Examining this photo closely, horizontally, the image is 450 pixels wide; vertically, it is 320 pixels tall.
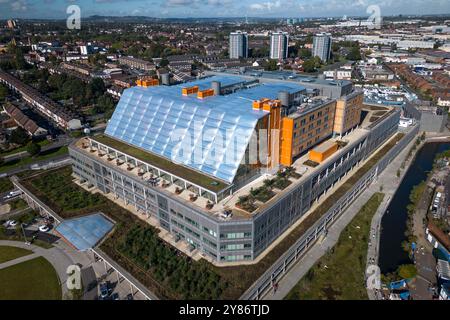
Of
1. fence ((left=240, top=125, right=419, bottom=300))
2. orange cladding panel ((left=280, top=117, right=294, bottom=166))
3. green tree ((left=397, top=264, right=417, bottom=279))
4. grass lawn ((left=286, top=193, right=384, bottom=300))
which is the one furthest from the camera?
orange cladding panel ((left=280, top=117, right=294, bottom=166))

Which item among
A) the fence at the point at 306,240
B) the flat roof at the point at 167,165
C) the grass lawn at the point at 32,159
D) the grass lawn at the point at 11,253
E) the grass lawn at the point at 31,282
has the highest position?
the flat roof at the point at 167,165

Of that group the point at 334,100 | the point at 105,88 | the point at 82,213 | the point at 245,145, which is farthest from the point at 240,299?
the point at 105,88

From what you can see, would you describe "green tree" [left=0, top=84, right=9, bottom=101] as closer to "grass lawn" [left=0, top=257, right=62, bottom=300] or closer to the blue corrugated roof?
the blue corrugated roof

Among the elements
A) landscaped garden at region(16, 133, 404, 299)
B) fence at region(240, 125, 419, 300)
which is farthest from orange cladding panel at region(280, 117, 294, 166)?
fence at region(240, 125, 419, 300)

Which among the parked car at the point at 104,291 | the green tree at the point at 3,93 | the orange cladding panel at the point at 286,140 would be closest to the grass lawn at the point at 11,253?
the parked car at the point at 104,291

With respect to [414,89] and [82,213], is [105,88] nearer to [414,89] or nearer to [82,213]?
[82,213]

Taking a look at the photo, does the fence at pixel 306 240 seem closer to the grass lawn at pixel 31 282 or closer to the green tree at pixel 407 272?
the green tree at pixel 407 272
